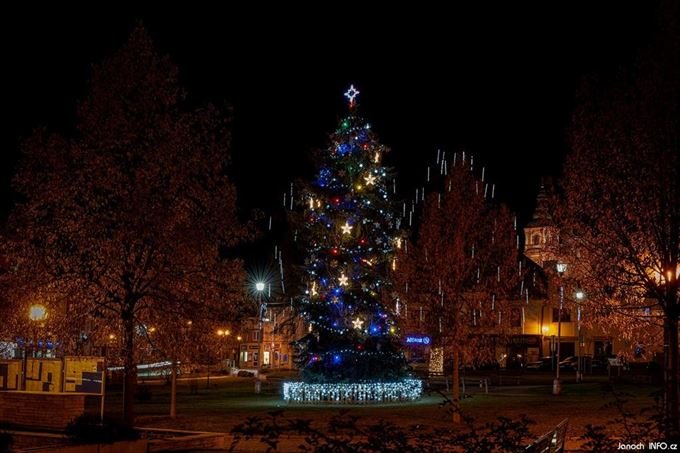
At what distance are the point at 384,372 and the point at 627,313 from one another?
51.6ft

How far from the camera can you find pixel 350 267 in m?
34.9

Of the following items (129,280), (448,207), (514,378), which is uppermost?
(448,207)

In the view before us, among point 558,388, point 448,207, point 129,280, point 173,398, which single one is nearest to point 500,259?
point 448,207

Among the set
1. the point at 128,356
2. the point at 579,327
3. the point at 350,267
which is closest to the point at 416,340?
the point at 350,267

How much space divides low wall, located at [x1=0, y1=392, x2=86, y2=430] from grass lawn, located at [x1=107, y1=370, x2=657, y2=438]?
14.2ft

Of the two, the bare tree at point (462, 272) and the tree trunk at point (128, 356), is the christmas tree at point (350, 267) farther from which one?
the tree trunk at point (128, 356)

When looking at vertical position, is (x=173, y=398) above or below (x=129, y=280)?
below

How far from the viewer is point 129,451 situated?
59.2ft

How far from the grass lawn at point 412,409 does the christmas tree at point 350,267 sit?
6.33ft

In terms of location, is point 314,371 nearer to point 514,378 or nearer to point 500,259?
point 500,259

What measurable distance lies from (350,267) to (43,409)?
1538cm

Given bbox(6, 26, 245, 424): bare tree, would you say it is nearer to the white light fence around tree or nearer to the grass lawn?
the grass lawn

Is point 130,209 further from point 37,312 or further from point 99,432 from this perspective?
point 99,432

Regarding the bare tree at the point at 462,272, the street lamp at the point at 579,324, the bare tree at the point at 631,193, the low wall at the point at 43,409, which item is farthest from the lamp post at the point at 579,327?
the low wall at the point at 43,409
